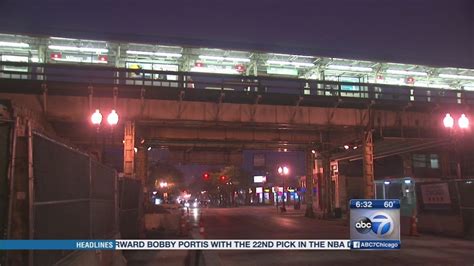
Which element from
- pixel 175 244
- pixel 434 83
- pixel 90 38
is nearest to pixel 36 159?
pixel 175 244

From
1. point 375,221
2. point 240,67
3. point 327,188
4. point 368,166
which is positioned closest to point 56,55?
point 240,67

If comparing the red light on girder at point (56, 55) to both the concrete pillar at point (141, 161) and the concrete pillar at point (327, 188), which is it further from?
the concrete pillar at point (327, 188)

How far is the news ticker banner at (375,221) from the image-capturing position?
7.70m

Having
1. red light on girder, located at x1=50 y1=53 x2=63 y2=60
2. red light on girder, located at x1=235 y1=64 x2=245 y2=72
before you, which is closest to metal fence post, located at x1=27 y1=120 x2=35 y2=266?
red light on girder, located at x1=50 y1=53 x2=63 y2=60

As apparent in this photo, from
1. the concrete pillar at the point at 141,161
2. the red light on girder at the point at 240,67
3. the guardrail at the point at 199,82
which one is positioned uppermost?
the red light on girder at the point at 240,67

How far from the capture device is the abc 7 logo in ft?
25.3

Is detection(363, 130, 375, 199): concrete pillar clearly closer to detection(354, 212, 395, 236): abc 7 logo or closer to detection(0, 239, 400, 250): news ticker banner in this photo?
detection(0, 239, 400, 250): news ticker banner

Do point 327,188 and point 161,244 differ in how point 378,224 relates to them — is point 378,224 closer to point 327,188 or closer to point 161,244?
point 161,244

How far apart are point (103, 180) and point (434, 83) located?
4981cm

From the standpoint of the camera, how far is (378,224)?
7.71 meters

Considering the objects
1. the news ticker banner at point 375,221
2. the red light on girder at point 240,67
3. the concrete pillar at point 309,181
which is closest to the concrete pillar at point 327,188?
the concrete pillar at point 309,181

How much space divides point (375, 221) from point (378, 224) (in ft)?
0.20

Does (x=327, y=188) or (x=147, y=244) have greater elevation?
(x=327, y=188)

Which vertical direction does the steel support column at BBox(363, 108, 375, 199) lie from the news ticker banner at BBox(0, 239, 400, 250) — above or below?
above
